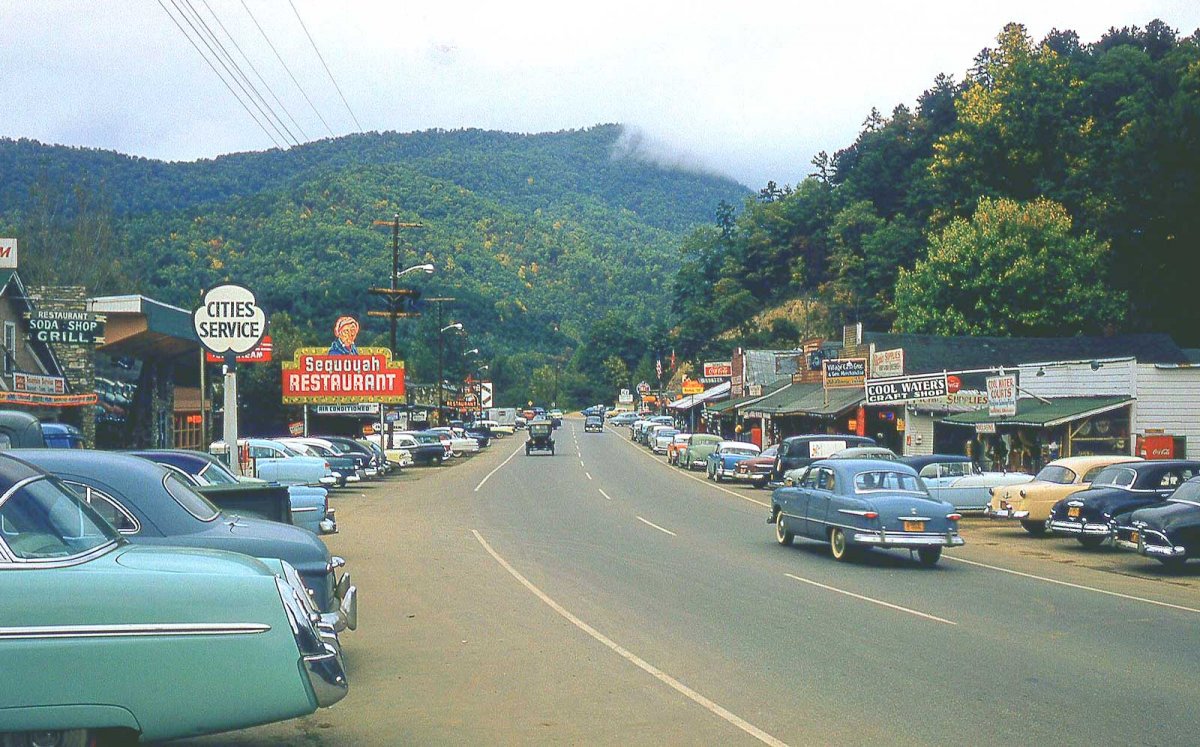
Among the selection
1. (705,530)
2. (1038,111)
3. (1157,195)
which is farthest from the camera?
(1038,111)

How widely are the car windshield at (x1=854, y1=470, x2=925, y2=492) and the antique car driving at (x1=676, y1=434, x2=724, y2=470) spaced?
108 feet

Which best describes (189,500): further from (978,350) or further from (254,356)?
(978,350)

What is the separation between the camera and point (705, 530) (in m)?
25.1

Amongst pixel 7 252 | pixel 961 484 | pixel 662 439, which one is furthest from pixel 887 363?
pixel 7 252

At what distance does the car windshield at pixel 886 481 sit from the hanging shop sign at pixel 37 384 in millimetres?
25049

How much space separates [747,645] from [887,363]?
34373 millimetres

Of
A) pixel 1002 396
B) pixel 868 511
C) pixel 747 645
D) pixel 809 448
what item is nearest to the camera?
pixel 747 645

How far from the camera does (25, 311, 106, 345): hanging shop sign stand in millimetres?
36469

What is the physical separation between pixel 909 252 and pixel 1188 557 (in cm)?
6604

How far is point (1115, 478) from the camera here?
22.0 meters

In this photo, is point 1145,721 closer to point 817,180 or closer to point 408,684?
point 408,684

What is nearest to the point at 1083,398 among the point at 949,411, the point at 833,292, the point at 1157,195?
the point at 949,411

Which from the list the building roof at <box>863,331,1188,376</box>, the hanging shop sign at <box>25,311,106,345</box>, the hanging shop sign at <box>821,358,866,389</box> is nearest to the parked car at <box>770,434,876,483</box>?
the hanging shop sign at <box>821,358,866,389</box>

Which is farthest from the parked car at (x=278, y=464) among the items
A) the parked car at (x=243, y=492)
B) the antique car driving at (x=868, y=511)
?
the antique car driving at (x=868, y=511)
